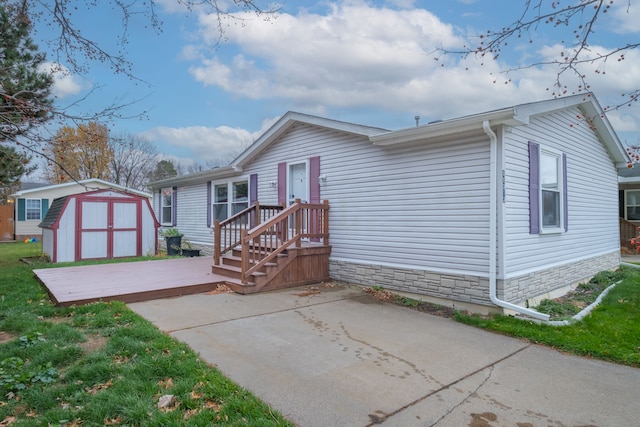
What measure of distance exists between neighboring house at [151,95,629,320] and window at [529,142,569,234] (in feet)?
0.06

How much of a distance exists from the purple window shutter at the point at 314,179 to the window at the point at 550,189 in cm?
411

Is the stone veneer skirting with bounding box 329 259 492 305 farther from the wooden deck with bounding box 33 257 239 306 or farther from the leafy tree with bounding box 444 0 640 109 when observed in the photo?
the leafy tree with bounding box 444 0 640 109

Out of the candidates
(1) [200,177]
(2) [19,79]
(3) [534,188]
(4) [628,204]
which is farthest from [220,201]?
(4) [628,204]

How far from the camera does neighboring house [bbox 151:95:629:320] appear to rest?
533cm

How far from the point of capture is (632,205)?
14391 mm

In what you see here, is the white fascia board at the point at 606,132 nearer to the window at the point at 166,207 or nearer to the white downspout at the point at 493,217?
the white downspout at the point at 493,217

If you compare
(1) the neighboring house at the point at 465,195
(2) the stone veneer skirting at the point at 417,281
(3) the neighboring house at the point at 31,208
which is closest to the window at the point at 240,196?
(1) the neighboring house at the point at 465,195

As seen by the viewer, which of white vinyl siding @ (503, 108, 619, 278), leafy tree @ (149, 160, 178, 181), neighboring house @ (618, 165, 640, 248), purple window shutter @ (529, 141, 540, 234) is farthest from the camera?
leafy tree @ (149, 160, 178, 181)

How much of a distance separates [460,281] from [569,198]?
334cm

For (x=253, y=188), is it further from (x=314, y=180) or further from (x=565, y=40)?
(x=565, y=40)

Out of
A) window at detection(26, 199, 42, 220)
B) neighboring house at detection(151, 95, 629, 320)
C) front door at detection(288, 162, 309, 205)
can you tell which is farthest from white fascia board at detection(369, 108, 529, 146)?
window at detection(26, 199, 42, 220)

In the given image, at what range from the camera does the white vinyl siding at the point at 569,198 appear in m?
5.45

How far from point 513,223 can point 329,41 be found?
4.22 m

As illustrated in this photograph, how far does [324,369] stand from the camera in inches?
133
